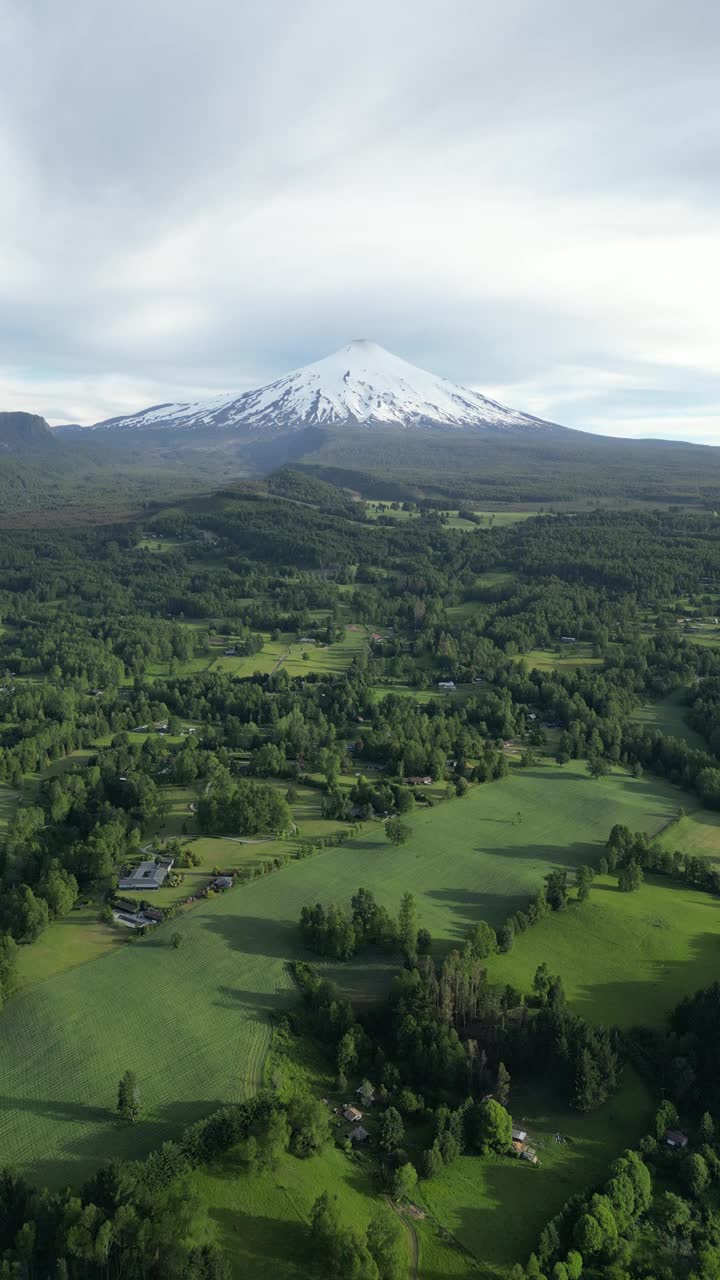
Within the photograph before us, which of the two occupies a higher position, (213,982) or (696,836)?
(696,836)

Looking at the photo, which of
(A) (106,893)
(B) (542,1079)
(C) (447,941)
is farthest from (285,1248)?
(A) (106,893)

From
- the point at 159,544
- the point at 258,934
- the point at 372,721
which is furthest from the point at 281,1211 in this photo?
the point at 159,544

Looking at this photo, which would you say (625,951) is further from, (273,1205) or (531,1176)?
(273,1205)

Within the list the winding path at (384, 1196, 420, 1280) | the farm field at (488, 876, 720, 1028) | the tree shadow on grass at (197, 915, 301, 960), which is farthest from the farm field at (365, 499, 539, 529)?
the winding path at (384, 1196, 420, 1280)

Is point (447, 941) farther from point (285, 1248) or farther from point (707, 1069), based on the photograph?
point (285, 1248)

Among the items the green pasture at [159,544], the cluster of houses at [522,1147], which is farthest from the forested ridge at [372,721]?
the green pasture at [159,544]

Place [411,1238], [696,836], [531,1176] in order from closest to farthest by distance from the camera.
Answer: [411,1238] → [531,1176] → [696,836]

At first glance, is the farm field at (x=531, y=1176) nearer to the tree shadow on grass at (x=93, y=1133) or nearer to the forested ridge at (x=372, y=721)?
the forested ridge at (x=372, y=721)
